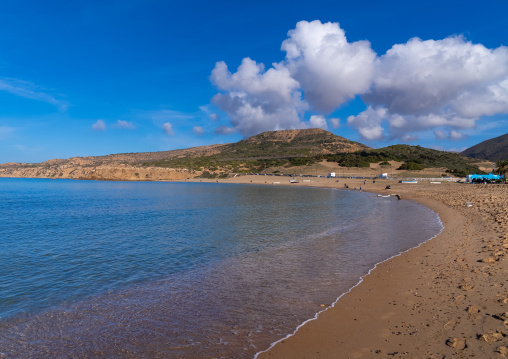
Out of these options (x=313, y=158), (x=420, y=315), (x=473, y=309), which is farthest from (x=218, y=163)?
(x=473, y=309)

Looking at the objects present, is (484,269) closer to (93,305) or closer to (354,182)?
(93,305)

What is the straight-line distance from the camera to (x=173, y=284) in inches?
399

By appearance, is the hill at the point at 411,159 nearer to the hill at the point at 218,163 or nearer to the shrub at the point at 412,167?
the shrub at the point at 412,167

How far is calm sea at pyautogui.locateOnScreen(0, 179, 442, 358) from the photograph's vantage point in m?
6.56

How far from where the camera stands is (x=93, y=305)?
848 cm

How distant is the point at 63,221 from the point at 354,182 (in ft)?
239

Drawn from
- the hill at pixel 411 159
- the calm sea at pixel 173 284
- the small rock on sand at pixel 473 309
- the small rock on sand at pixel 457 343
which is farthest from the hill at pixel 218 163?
the small rock on sand at pixel 457 343

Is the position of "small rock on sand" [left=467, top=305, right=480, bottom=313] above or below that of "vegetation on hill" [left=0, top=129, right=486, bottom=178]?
below

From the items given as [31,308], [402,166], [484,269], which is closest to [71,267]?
[31,308]

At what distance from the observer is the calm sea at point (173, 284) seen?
21.5ft

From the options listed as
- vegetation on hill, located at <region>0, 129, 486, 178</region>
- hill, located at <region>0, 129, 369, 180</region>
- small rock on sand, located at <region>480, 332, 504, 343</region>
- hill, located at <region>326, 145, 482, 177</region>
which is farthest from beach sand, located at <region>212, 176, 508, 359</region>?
hill, located at <region>0, 129, 369, 180</region>

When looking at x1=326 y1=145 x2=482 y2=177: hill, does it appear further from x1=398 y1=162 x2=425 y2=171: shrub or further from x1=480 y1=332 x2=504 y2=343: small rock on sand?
x1=480 y1=332 x2=504 y2=343: small rock on sand

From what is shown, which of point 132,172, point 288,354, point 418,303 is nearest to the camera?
point 288,354

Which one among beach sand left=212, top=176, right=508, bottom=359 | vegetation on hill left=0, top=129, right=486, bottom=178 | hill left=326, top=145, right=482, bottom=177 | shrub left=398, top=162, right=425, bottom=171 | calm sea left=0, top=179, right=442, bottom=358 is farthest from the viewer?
vegetation on hill left=0, top=129, right=486, bottom=178
